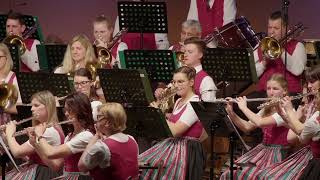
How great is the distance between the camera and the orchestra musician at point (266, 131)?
737 centimetres

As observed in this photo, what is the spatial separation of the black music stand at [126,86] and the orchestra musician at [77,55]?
100 cm

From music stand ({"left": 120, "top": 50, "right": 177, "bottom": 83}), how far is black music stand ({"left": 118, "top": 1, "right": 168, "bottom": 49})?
0.77 meters

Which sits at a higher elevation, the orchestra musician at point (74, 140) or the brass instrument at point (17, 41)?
the brass instrument at point (17, 41)

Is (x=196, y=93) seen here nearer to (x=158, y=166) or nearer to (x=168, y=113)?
(x=168, y=113)

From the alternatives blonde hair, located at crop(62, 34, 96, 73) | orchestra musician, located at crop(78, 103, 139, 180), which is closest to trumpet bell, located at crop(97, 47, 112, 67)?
blonde hair, located at crop(62, 34, 96, 73)

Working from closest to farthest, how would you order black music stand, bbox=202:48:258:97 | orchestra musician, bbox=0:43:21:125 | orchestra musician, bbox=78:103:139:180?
orchestra musician, bbox=78:103:139:180
black music stand, bbox=202:48:258:97
orchestra musician, bbox=0:43:21:125

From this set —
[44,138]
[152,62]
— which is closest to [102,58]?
[152,62]

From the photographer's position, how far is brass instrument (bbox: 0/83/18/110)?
809 centimetres

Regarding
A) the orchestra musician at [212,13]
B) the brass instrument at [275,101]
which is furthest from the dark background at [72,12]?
the brass instrument at [275,101]

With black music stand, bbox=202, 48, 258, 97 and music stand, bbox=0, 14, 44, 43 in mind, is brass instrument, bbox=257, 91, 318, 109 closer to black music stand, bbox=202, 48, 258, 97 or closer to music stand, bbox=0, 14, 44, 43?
black music stand, bbox=202, 48, 258, 97

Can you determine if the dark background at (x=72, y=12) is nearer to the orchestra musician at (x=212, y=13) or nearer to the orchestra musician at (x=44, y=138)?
the orchestra musician at (x=212, y=13)

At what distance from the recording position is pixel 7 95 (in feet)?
26.7

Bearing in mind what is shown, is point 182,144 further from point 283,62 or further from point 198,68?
point 283,62

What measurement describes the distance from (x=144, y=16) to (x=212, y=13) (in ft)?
3.83
